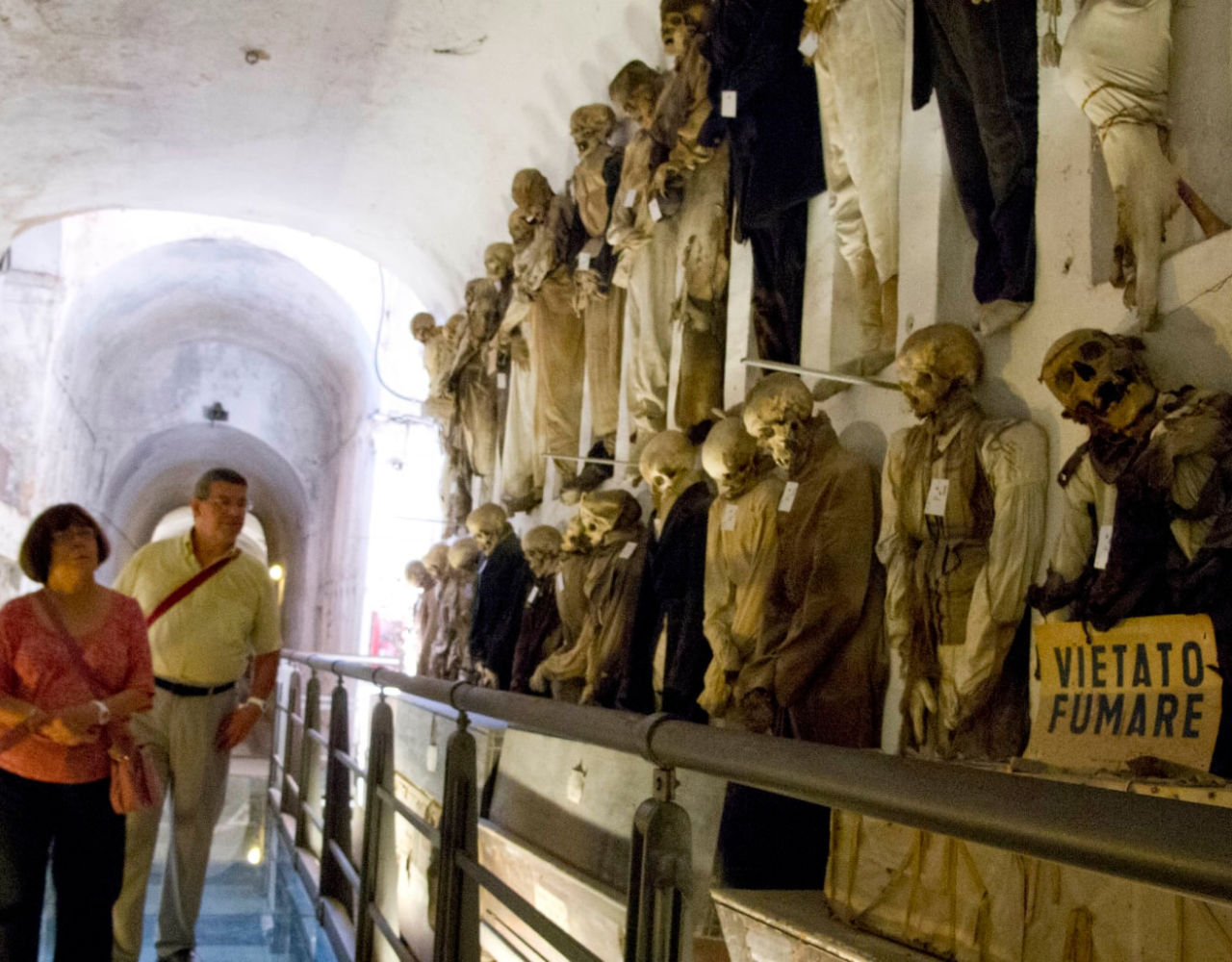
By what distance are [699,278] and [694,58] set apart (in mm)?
1038

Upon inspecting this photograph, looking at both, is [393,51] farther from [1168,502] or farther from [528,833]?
[1168,502]

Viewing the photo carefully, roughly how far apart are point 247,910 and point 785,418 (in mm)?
3494

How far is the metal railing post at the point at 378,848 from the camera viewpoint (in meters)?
4.48

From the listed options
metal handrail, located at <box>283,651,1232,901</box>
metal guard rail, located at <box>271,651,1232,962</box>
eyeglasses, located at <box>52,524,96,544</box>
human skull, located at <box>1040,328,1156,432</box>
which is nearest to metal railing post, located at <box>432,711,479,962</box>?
metal guard rail, located at <box>271,651,1232,962</box>

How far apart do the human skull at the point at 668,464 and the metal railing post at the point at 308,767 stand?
243 centimetres

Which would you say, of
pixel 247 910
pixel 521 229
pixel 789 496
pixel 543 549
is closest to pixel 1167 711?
pixel 789 496

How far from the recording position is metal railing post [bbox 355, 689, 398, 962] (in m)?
4.48

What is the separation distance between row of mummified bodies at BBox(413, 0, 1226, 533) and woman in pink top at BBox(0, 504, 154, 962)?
9.56 feet

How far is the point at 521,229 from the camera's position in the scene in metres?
9.48

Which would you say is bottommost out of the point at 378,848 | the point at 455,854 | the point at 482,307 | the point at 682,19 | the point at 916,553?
the point at 378,848

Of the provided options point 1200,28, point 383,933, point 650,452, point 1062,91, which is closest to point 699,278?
point 650,452

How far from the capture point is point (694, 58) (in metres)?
6.36

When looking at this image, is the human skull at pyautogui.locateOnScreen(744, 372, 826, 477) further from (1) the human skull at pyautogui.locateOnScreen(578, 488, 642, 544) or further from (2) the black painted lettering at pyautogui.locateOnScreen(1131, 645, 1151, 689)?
(1) the human skull at pyautogui.locateOnScreen(578, 488, 642, 544)

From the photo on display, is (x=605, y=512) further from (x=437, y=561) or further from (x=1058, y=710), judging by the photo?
(x=437, y=561)
